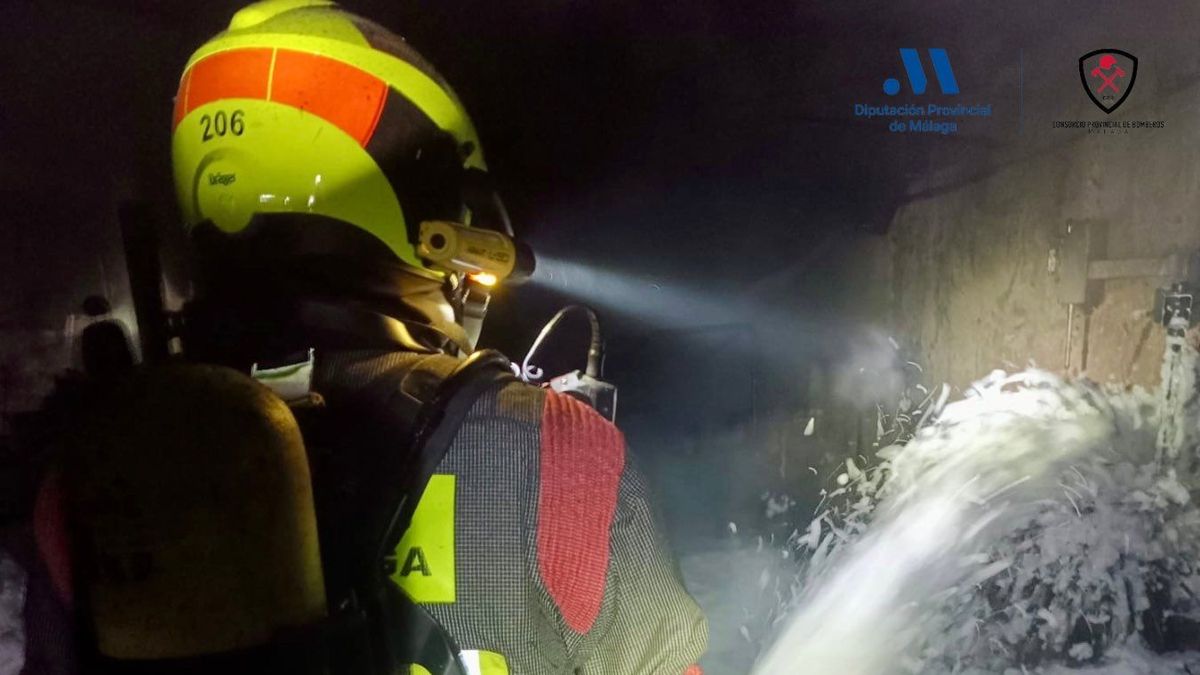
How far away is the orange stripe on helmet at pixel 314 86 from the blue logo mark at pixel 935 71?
2.72 meters

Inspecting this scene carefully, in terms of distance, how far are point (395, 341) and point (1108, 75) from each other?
124 inches

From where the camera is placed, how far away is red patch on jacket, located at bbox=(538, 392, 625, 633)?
1009 mm

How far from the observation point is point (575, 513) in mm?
1015

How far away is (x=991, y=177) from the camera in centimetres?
377

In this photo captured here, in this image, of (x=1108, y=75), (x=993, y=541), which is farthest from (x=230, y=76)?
(x=993, y=541)

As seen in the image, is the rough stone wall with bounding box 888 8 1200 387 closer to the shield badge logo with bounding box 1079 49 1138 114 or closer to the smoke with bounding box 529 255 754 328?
the shield badge logo with bounding box 1079 49 1138 114

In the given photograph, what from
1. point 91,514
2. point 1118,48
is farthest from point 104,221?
point 1118,48

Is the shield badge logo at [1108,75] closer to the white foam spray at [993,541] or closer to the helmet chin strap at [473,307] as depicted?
the white foam spray at [993,541]

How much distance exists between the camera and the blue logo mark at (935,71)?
122 inches

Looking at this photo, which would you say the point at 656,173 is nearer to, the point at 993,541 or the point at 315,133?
the point at 993,541

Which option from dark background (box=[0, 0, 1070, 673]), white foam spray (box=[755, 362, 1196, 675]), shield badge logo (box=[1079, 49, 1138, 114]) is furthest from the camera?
white foam spray (box=[755, 362, 1196, 675])

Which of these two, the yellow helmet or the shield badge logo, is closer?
the yellow helmet

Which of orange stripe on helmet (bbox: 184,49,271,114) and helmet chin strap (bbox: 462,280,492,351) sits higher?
orange stripe on helmet (bbox: 184,49,271,114)

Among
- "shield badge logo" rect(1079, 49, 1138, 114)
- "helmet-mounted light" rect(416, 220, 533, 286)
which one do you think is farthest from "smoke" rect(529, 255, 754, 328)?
"helmet-mounted light" rect(416, 220, 533, 286)
